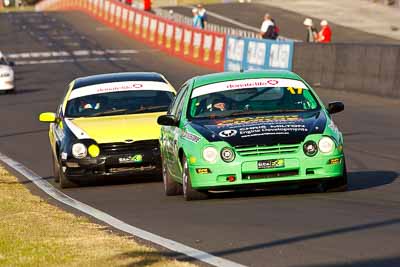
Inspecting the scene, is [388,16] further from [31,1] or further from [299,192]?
[31,1]

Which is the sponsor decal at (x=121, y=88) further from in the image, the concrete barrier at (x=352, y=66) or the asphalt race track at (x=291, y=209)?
the concrete barrier at (x=352, y=66)

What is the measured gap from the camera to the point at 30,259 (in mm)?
8602

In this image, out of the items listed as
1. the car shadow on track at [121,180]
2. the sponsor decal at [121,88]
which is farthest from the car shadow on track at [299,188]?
the sponsor decal at [121,88]

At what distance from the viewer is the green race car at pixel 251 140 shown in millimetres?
12195

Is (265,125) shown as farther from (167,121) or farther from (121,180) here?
(121,180)

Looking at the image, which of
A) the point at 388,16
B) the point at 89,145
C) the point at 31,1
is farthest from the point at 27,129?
the point at 31,1

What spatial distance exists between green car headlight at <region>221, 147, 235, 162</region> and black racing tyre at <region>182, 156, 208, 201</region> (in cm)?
45

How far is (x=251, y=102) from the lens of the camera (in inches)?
526

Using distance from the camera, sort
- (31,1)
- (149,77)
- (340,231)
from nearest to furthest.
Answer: (340,231)
(149,77)
(31,1)

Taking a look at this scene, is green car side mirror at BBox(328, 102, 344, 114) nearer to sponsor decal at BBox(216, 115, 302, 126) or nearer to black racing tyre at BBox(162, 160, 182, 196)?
sponsor decal at BBox(216, 115, 302, 126)

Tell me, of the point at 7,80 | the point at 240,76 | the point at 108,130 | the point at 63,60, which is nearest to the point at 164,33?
the point at 63,60

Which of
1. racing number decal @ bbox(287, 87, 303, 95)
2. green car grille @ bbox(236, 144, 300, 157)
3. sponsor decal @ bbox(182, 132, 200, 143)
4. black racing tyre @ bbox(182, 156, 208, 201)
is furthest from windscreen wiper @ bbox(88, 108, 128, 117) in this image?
green car grille @ bbox(236, 144, 300, 157)

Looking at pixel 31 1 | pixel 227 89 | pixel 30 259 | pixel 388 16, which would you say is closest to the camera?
pixel 30 259

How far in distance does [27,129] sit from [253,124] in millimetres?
13654
